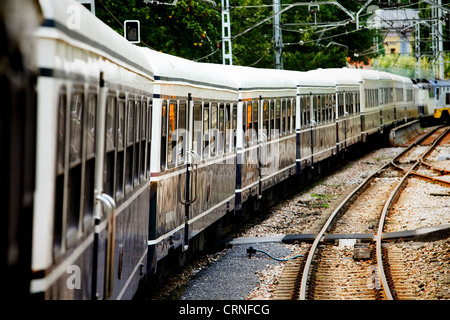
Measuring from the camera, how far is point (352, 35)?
59.0 meters

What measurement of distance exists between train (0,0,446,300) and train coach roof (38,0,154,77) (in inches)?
0.5

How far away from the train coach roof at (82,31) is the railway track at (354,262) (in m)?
4.40

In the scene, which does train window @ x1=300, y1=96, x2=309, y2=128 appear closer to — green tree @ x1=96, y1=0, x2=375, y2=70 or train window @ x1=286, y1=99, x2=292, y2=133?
train window @ x1=286, y1=99, x2=292, y2=133

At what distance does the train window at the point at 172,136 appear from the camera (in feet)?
31.4

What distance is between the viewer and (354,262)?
1216cm

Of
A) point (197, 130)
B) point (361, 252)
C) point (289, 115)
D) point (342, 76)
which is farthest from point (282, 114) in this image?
point (342, 76)

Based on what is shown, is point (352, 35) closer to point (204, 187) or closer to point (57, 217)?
point (204, 187)

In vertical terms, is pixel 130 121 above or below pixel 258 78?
below

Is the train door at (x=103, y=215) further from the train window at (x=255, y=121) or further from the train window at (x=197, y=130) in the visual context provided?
the train window at (x=255, y=121)

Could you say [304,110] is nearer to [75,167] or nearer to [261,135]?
[261,135]

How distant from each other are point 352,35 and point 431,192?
40.2m

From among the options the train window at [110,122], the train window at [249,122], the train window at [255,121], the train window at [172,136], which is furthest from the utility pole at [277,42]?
the train window at [110,122]

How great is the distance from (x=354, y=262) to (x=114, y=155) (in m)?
6.86
